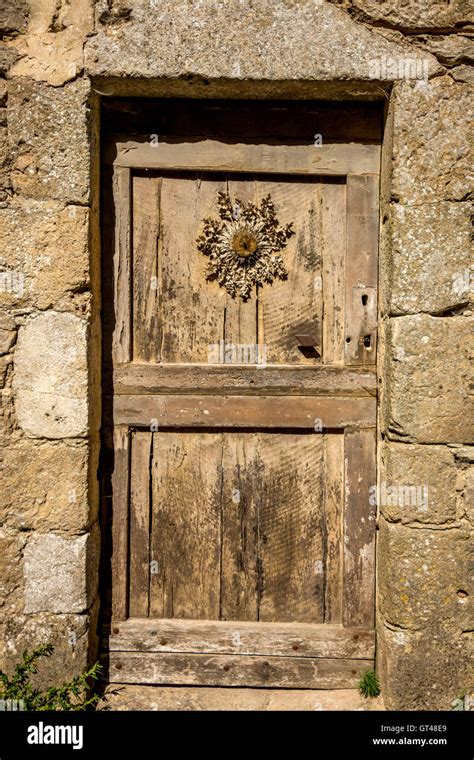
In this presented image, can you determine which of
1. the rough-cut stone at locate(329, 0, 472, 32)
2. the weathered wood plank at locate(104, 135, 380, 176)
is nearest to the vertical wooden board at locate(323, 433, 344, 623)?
the weathered wood plank at locate(104, 135, 380, 176)

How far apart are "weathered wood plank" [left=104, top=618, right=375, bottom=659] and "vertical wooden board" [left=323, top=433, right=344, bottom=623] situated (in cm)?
9

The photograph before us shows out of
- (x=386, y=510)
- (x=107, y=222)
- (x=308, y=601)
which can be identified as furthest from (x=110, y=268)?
(x=308, y=601)

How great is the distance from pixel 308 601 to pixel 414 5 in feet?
7.44

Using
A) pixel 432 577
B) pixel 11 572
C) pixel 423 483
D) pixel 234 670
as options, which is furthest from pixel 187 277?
pixel 234 670

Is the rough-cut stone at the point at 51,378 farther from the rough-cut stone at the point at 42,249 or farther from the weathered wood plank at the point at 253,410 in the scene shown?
the weathered wood plank at the point at 253,410

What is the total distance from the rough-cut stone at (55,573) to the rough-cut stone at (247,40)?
1.72m

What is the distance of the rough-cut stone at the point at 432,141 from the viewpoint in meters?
1.91

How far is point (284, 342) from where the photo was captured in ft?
7.18

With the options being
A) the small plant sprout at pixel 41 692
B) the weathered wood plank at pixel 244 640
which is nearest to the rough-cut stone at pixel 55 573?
the small plant sprout at pixel 41 692

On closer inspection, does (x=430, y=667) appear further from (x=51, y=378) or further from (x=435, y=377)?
(x=51, y=378)

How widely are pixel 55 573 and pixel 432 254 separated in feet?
5.92

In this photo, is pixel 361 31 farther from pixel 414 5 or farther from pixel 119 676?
pixel 119 676

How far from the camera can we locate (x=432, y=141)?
1.92 m

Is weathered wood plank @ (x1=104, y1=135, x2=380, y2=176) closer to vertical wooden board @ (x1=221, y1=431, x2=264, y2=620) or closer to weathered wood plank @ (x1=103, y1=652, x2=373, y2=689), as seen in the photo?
vertical wooden board @ (x1=221, y1=431, x2=264, y2=620)
